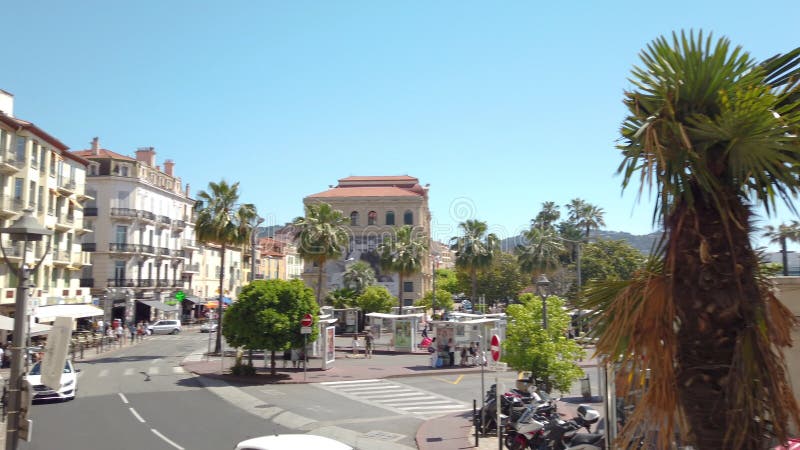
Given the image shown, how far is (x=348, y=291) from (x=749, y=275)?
5544 cm

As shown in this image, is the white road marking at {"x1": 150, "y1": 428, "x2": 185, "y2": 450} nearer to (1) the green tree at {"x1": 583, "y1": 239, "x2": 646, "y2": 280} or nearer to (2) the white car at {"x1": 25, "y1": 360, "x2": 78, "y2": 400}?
(2) the white car at {"x1": 25, "y1": 360, "x2": 78, "y2": 400}

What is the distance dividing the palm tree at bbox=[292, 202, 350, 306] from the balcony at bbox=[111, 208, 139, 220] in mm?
23058

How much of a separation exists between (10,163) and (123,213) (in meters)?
22.3

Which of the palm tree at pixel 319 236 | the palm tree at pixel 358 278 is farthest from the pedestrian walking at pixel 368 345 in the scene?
the palm tree at pixel 358 278

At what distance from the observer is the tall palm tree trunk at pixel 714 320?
343 centimetres

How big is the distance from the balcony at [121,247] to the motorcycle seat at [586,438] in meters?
57.0

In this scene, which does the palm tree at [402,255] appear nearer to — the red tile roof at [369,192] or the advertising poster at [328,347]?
the advertising poster at [328,347]

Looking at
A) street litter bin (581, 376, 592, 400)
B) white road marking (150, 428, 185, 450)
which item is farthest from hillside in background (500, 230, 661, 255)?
white road marking (150, 428, 185, 450)

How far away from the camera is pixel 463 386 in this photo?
26000 millimetres

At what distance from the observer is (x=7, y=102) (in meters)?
41.8

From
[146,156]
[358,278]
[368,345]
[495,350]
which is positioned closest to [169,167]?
[146,156]

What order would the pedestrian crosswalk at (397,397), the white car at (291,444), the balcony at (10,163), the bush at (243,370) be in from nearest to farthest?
the white car at (291,444) < the pedestrian crosswalk at (397,397) < the bush at (243,370) < the balcony at (10,163)

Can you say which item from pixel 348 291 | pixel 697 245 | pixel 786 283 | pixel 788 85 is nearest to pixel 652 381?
pixel 697 245

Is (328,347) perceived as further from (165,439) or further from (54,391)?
(165,439)
